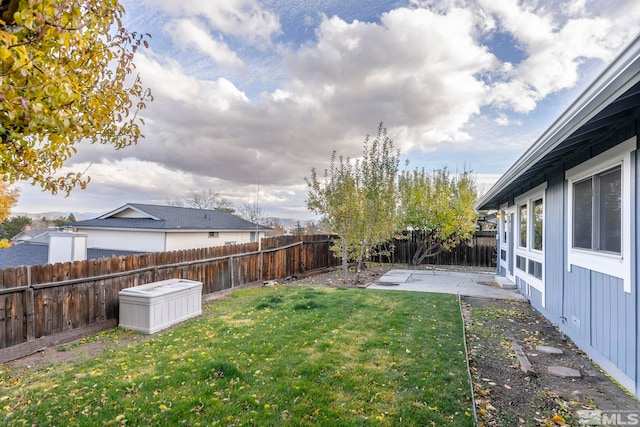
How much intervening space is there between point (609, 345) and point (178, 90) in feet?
32.4

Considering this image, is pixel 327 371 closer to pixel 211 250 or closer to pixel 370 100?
pixel 211 250

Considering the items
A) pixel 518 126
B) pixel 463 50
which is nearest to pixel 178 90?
pixel 463 50

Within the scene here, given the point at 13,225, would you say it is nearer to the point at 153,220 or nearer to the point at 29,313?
the point at 153,220

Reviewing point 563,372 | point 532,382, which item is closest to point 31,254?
point 532,382

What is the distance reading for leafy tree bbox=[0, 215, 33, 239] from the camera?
27736 millimetres

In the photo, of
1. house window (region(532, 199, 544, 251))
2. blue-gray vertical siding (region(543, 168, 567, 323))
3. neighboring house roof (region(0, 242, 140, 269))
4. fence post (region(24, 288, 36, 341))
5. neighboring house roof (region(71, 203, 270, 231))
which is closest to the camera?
fence post (region(24, 288, 36, 341))

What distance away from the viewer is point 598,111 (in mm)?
2617

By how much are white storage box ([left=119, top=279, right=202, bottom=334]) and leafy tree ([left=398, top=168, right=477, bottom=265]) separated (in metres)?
9.94

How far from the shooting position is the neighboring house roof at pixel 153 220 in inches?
587

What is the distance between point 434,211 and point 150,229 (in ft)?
41.0

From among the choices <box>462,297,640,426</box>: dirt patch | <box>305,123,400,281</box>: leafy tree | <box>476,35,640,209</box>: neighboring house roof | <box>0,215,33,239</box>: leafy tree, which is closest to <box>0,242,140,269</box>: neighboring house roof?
<box>305,123,400,281</box>: leafy tree

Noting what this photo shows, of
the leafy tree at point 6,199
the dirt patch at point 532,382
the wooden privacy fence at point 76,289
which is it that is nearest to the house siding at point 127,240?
the leafy tree at point 6,199

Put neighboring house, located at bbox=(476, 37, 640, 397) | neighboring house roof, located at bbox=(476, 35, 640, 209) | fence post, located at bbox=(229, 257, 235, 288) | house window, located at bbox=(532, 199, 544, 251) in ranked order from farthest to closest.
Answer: fence post, located at bbox=(229, 257, 235, 288), house window, located at bbox=(532, 199, 544, 251), neighboring house, located at bbox=(476, 37, 640, 397), neighboring house roof, located at bbox=(476, 35, 640, 209)

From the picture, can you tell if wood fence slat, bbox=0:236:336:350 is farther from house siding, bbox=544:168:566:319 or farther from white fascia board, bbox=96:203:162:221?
white fascia board, bbox=96:203:162:221
